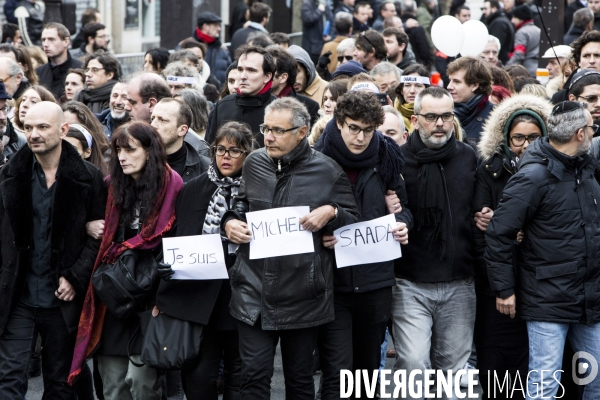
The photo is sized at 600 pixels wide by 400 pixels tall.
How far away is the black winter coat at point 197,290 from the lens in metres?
5.89

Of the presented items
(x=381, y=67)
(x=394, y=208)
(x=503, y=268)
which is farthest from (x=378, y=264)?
(x=381, y=67)

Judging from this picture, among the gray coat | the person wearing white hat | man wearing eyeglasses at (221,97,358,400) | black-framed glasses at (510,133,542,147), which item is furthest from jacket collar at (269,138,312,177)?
the gray coat

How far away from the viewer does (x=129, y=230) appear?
607 centimetres

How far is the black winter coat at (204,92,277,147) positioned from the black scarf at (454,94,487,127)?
1.46 metres

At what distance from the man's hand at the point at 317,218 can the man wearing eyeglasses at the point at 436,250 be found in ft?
2.62

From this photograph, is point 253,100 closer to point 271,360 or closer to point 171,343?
point 171,343

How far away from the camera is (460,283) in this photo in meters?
6.21

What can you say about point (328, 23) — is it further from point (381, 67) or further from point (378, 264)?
point (378, 264)

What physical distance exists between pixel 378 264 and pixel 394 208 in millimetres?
348

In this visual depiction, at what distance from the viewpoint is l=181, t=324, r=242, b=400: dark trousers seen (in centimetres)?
591

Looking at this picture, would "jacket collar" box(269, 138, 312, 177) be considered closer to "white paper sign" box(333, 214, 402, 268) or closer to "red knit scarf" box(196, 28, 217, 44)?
"white paper sign" box(333, 214, 402, 268)

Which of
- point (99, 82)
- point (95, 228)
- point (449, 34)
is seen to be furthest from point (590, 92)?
point (99, 82)

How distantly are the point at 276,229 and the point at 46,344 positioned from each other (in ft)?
5.65

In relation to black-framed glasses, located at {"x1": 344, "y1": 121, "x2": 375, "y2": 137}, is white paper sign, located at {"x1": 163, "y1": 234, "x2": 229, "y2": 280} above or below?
below
